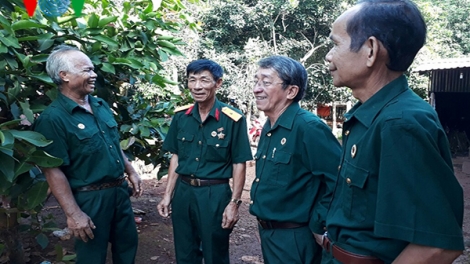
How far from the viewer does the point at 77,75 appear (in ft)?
7.82

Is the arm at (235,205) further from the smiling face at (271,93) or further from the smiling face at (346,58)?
the smiling face at (346,58)

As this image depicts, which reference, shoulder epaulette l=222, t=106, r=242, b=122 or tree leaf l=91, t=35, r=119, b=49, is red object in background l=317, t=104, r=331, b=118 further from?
tree leaf l=91, t=35, r=119, b=49

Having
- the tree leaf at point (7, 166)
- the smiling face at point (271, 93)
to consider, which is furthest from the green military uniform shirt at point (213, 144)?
the tree leaf at point (7, 166)

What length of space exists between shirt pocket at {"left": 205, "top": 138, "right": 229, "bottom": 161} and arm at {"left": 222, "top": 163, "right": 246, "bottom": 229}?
136mm

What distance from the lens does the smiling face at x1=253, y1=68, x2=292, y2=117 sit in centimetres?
220

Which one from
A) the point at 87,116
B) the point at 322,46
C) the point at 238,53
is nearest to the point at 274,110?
the point at 87,116

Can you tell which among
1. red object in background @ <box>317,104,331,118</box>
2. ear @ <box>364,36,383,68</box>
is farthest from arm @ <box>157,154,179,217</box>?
red object in background @ <box>317,104,331,118</box>

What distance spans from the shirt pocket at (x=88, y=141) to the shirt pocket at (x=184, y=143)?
2.05 feet

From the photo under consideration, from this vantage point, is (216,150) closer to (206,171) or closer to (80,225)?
(206,171)

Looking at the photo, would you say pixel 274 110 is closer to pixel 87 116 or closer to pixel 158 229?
pixel 87 116

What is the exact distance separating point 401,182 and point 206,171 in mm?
1887

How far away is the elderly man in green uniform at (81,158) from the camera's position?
2266 mm

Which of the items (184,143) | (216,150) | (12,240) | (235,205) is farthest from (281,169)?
(12,240)

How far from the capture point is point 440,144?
1016 mm
